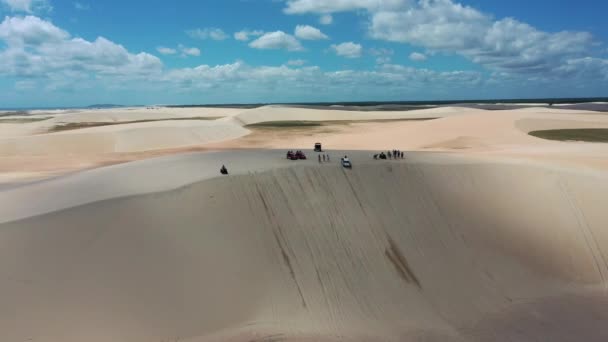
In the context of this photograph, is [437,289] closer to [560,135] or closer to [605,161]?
[605,161]

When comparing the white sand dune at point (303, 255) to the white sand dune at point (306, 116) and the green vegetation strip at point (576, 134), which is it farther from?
the white sand dune at point (306, 116)

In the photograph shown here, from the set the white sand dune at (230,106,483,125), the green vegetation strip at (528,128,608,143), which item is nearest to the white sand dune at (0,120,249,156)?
the white sand dune at (230,106,483,125)

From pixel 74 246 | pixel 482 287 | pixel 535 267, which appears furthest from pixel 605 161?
pixel 74 246

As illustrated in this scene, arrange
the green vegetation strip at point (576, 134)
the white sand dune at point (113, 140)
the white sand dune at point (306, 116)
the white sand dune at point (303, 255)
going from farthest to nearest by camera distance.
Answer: the white sand dune at point (306, 116), the white sand dune at point (113, 140), the green vegetation strip at point (576, 134), the white sand dune at point (303, 255)

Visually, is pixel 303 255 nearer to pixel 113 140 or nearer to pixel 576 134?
pixel 113 140

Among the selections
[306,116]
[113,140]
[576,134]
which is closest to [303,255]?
[113,140]

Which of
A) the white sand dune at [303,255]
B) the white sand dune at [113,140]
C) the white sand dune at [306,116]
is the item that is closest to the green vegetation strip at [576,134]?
the white sand dune at [303,255]
